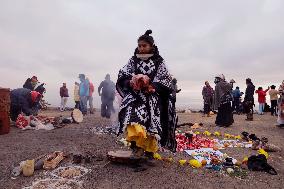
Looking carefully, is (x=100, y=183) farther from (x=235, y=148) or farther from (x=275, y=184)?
(x=235, y=148)

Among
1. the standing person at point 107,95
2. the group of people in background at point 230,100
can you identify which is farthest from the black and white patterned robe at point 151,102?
the standing person at point 107,95

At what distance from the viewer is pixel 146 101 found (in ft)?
17.6

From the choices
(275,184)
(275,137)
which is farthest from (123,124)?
(275,137)

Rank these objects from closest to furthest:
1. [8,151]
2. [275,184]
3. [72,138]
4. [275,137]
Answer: [275,184]
[8,151]
[72,138]
[275,137]

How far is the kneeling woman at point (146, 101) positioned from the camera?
5125mm

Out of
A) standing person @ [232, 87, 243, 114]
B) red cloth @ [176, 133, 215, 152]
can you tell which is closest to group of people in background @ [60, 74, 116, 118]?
red cloth @ [176, 133, 215, 152]

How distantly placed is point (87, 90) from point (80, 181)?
531 inches

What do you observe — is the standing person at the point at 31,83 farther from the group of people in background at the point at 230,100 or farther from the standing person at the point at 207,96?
the standing person at the point at 207,96

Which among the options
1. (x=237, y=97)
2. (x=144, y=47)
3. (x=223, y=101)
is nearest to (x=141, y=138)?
(x=144, y=47)

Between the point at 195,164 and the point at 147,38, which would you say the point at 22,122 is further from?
the point at 195,164

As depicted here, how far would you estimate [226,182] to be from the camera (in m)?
4.83

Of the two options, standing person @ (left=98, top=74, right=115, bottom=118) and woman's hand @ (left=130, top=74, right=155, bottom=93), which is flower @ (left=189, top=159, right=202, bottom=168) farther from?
standing person @ (left=98, top=74, right=115, bottom=118)

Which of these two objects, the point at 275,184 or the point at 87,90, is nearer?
the point at 275,184

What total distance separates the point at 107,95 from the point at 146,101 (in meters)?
10.8
